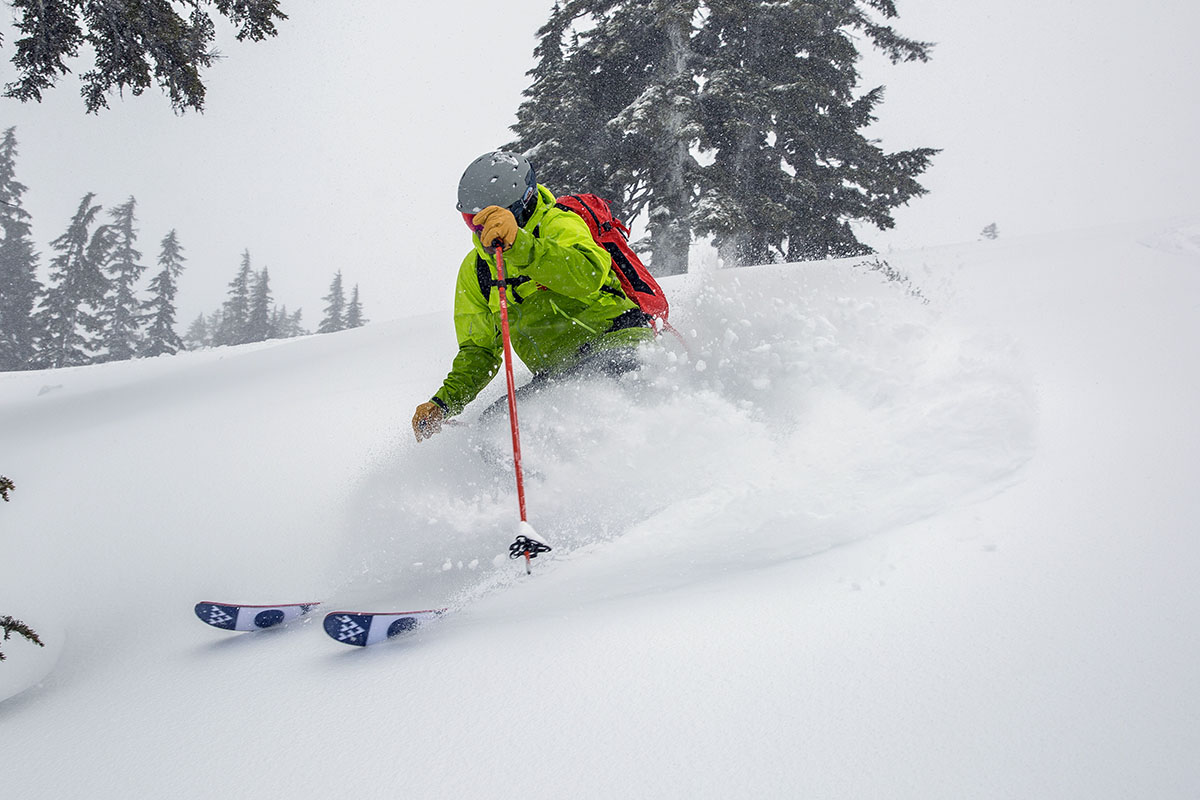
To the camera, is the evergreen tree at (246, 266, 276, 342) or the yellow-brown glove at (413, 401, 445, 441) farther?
the evergreen tree at (246, 266, 276, 342)

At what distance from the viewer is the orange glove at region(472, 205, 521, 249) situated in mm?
3457

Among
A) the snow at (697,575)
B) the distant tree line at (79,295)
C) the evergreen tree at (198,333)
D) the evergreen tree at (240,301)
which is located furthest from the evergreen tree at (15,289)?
the snow at (697,575)

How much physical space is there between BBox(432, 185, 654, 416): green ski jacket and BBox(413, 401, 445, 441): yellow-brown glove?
0.13 metres

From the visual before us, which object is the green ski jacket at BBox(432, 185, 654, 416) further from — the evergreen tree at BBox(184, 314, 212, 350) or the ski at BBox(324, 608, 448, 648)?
the evergreen tree at BBox(184, 314, 212, 350)

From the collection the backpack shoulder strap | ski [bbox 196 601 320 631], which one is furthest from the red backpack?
ski [bbox 196 601 320 631]

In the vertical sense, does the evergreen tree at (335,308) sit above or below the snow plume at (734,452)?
above

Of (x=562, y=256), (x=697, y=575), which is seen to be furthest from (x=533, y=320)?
(x=697, y=575)

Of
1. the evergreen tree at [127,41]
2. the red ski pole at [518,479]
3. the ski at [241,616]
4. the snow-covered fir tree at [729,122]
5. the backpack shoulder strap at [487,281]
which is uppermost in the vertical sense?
the snow-covered fir tree at [729,122]

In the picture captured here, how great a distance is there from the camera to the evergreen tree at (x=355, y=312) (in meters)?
46.6

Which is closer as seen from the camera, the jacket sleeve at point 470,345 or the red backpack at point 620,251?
the red backpack at point 620,251

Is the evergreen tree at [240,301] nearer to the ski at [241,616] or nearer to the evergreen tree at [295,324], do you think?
the evergreen tree at [295,324]

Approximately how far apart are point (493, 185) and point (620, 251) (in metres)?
0.95

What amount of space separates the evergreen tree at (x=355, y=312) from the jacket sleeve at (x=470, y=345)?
4516cm

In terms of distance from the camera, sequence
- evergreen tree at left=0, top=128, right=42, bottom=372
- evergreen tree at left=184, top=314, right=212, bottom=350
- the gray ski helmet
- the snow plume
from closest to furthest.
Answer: the snow plume < the gray ski helmet < evergreen tree at left=0, top=128, right=42, bottom=372 < evergreen tree at left=184, top=314, right=212, bottom=350
